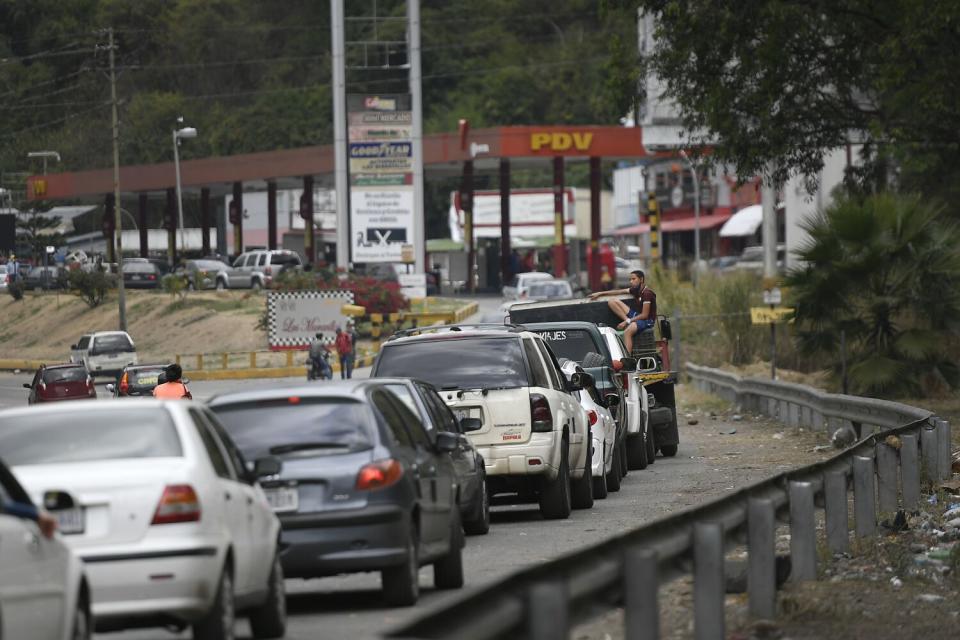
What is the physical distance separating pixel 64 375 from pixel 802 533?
3124cm

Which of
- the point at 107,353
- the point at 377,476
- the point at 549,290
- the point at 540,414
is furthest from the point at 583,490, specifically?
the point at 549,290

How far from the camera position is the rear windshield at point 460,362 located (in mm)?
16594

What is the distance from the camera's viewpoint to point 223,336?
209 ft

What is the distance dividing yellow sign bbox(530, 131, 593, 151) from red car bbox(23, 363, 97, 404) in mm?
36867

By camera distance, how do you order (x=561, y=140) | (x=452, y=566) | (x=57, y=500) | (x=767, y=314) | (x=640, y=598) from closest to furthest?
1. (x=640, y=598)
2. (x=57, y=500)
3. (x=452, y=566)
4. (x=767, y=314)
5. (x=561, y=140)

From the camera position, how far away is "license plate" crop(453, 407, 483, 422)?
53.9 feet

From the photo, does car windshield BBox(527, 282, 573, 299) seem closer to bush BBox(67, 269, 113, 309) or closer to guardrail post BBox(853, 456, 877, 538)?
bush BBox(67, 269, 113, 309)

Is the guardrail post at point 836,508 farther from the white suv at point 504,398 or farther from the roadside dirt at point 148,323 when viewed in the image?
the roadside dirt at point 148,323

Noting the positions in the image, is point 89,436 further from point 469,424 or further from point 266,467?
point 469,424

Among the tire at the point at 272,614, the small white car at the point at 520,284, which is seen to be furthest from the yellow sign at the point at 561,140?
the tire at the point at 272,614

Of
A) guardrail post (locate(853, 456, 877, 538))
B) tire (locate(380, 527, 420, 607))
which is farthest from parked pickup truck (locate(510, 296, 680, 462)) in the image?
tire (locate(380, 527, 420, 607))

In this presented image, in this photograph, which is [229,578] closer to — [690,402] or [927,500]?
[927,500]

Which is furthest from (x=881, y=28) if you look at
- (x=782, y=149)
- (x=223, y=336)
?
(x=223, y=336)

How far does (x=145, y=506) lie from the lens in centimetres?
852
